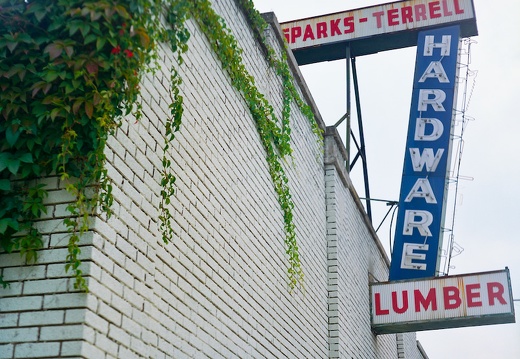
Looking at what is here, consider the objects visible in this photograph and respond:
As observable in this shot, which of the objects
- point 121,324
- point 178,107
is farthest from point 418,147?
point 121,324

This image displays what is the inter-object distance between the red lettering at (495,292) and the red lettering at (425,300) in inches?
30.3

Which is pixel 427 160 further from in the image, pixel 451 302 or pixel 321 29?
pixel 321 29

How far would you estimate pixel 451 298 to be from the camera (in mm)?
11500

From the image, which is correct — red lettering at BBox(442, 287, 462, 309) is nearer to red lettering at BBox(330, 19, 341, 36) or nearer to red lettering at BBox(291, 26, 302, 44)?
red lettering at BBox(330, 19, 341, 36)

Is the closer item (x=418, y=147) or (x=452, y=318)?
(x=452, y=318)

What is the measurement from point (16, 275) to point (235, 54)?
3584 millimetres

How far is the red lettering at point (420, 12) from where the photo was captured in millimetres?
14352

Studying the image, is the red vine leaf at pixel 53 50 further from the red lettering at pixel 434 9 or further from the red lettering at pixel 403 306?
the red lettering at pixel 434 9

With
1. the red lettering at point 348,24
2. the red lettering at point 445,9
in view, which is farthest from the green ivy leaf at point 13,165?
the red lettering at point 445,9

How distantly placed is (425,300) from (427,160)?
2377 millimetres

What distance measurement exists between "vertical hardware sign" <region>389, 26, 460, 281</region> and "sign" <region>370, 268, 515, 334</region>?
1.60 ft

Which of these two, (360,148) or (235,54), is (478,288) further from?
(235,54)

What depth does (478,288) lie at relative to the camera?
1140cm

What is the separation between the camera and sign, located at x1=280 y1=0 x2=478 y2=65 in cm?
1426
